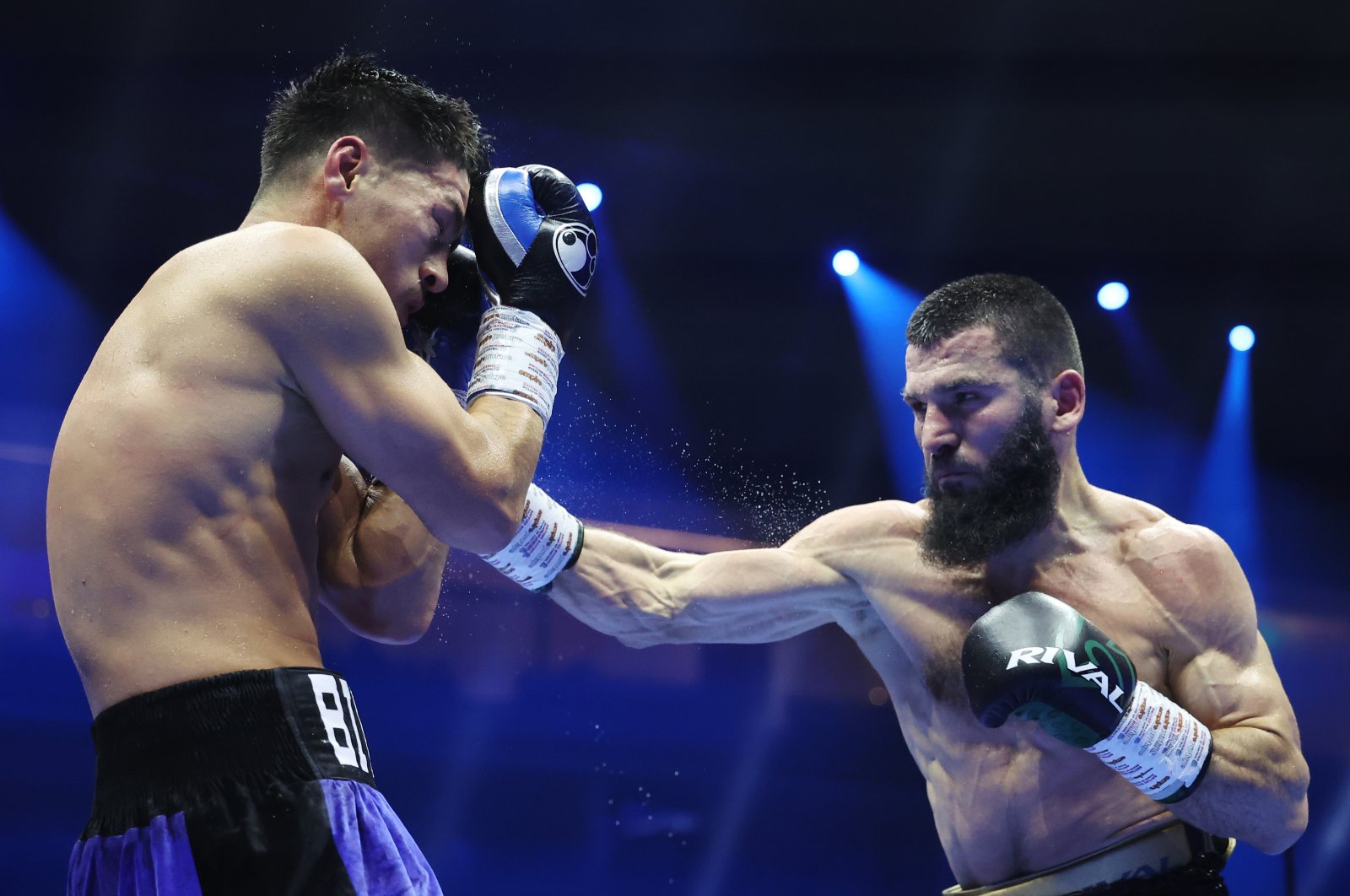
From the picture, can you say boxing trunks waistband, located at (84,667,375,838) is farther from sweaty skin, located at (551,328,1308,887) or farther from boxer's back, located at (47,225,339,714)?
sweaty skin, located at (551,328,1308,887)

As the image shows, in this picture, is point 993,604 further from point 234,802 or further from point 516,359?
point 234,802

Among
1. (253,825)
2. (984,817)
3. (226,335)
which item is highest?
(226,335)

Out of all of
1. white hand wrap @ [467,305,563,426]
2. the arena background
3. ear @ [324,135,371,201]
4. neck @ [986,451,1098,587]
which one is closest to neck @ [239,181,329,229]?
ear @ [324,135,371,201]

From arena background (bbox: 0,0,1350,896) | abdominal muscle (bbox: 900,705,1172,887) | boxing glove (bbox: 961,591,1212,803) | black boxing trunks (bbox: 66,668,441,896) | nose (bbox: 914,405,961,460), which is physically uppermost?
arena background (bbox: 0,0,1350,896)

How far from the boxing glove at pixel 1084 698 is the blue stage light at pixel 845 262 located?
4.02 m

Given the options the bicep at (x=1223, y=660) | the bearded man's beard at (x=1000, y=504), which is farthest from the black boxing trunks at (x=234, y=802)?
the bicep at (x=1223, y=660)

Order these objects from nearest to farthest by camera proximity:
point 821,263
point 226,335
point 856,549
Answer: point 226,335 → point 856,549 → point 821,263

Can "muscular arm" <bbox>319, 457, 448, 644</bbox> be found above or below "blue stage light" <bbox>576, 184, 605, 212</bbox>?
below

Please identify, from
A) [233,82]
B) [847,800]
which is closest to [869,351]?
[847,800]

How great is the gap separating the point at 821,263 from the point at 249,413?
491 cm

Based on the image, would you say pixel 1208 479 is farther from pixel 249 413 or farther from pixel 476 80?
pixel 249 413

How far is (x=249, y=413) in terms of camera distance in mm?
1300

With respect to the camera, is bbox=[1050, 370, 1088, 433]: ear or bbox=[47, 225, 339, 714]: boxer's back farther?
bbox=[1050, 370, 1088, 433]: ear

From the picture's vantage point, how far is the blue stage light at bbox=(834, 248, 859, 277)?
5.91m
